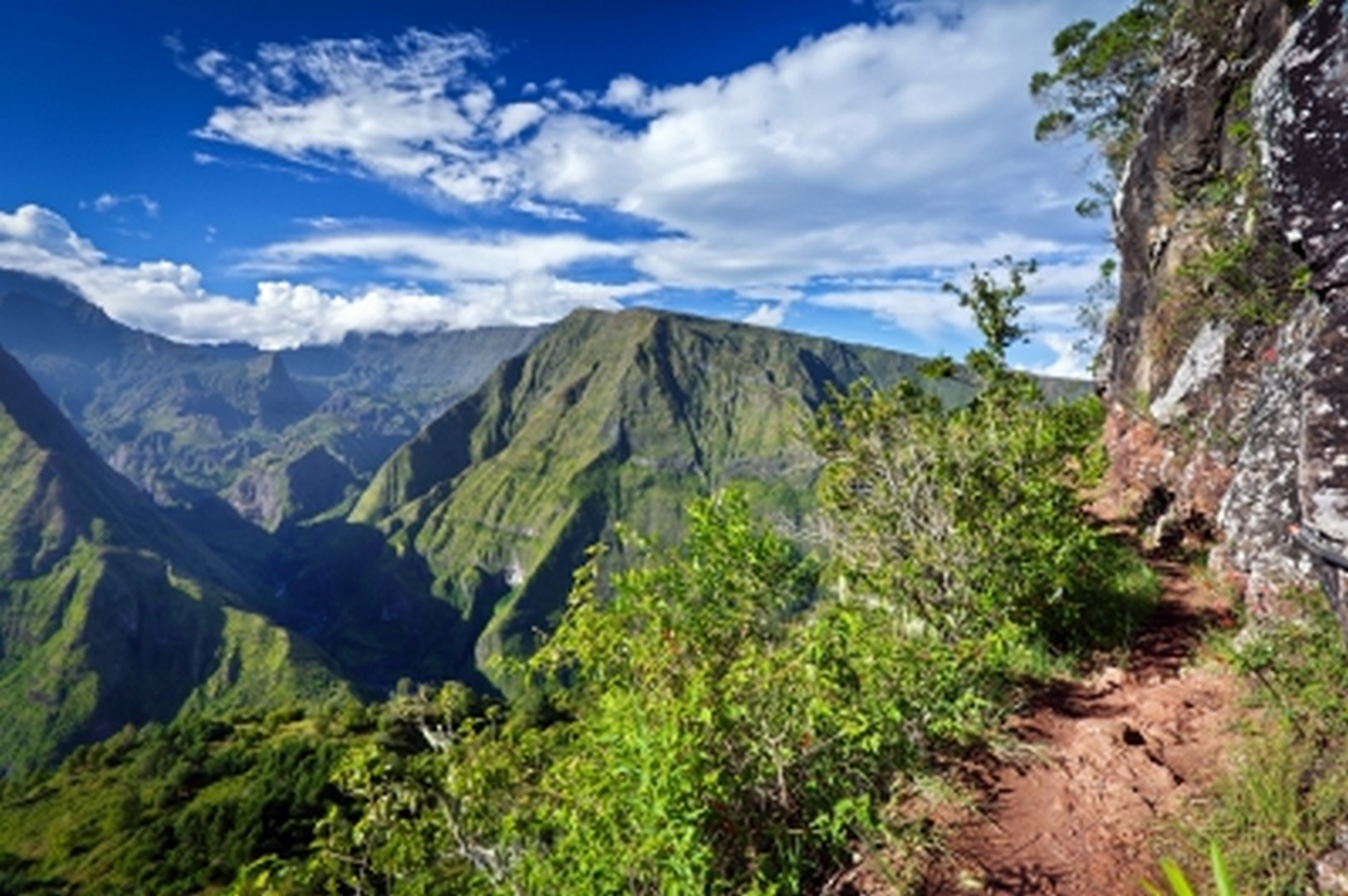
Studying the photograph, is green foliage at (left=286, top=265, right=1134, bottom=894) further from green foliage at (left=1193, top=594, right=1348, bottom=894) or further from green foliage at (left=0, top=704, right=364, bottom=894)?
green foliage at (left=0, top=704, right=364, bottom=894)

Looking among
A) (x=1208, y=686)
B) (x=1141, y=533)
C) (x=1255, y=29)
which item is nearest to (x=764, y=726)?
(x=1208, y=686)

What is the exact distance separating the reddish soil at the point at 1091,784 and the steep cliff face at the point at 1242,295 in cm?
275

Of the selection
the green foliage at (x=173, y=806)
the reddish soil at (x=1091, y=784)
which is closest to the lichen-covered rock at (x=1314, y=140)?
the reddish soil at (x=1091, y=784)

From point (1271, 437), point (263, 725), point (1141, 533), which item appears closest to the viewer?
point (1271, 437)

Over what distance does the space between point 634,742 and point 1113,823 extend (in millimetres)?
6257

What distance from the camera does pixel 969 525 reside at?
41.8 ft

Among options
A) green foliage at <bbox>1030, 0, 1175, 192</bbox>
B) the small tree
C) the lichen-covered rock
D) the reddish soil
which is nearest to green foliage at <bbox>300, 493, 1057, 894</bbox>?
the reddish soil

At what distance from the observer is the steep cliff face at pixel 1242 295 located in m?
8.72

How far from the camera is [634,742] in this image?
20.3 ft

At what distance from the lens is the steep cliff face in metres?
A: 8.72

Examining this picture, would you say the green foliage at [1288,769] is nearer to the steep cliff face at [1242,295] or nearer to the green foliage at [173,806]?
the steep cliff face at [1242,295]

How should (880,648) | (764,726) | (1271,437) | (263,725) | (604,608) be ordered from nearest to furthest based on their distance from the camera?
1. (764,726)
2. (880,648)
3. (604,608)
4. (1271,437)
5. (263,725)

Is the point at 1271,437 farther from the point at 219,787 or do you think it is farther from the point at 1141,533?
the point at 219,787

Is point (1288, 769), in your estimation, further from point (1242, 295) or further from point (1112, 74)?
point (1112, 74)
